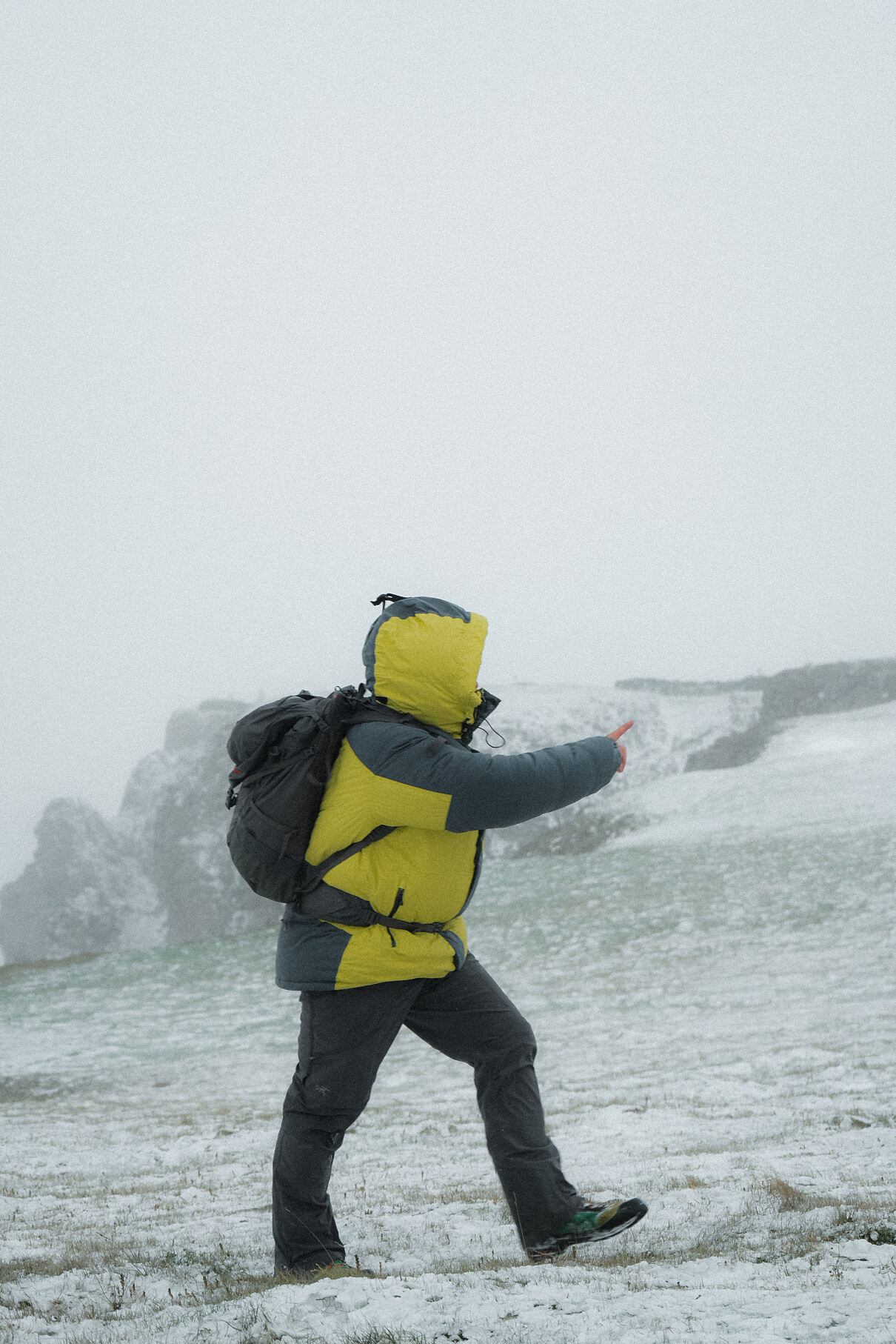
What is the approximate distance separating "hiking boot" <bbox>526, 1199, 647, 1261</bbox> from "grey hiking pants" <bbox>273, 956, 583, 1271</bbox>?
Answer: 3 centimetres

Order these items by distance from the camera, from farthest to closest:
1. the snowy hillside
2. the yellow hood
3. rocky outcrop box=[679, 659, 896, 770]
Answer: the snowy hillside, rocky outcrop box=[679, 659, 896, 770], the yellow hood

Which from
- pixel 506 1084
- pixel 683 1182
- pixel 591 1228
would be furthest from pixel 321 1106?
pixel 683 1182

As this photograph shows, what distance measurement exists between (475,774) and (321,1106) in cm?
162

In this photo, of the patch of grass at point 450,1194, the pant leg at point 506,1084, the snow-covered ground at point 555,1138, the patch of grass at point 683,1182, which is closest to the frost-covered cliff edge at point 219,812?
the snow-covered ground at point 555,1138

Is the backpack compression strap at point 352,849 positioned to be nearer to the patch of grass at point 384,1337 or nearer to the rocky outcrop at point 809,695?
the patch of grass at point 384,1337

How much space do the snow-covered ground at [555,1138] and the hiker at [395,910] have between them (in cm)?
31

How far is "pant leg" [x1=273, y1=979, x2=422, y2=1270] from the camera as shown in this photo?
381 centimetres

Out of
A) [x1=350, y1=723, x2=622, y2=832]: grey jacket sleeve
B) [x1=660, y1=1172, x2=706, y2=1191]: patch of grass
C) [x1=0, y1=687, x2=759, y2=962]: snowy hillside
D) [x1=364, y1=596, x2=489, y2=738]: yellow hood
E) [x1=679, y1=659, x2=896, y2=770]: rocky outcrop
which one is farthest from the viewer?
[x1=0, y1=687, x2=759, y2=962]: snowy hillside

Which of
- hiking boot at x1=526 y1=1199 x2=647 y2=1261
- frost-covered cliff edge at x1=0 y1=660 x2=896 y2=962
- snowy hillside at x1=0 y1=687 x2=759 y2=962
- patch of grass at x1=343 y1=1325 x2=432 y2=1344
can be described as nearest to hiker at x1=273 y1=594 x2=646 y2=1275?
hiking boot at x1=526 y1=1199 x2=647 y2=1261

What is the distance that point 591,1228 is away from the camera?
388cm

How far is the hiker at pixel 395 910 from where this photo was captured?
366cm

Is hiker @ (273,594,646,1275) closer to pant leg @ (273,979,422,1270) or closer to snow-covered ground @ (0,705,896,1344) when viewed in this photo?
pant leg @ (273,979,422,1270)

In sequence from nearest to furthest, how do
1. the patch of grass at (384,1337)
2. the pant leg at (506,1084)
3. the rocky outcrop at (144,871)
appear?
the patch of grass at (384,1337)
the pant leg at (506,1084)
the rocky outcrop at (144,871)

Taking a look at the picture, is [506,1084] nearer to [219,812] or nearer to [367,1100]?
[367,1100]
